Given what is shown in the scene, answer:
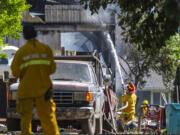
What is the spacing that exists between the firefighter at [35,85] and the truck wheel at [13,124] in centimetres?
394

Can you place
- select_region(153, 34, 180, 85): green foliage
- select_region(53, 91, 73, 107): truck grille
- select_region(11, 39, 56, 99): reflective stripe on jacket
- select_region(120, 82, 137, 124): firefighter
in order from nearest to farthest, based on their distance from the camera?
select_region(11, 39, 56, 99): reflective stripe on jacket → select_region(53, 91, 73, 107): truck grille → select_region(120, 82, 137, 124): firefighter → select_region(153, 34, 180, 85): green foliage

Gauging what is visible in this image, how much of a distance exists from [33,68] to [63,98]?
3601 millimetres

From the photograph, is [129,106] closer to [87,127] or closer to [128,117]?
[128,117]

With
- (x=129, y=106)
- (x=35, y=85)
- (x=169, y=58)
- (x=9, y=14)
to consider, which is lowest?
(x=129, y=106)

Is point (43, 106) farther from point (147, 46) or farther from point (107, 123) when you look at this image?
point (107, 123)

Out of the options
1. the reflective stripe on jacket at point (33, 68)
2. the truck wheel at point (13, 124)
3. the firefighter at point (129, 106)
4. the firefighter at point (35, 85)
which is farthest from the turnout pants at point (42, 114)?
the firefighter at point (129, 106)

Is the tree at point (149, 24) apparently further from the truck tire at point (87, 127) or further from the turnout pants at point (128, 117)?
the turnout pants at point (128, 117)

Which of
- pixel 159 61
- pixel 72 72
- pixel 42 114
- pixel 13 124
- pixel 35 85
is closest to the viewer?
pixel 42 114

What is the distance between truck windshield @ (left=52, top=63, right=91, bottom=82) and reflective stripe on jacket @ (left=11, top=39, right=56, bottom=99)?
407cm

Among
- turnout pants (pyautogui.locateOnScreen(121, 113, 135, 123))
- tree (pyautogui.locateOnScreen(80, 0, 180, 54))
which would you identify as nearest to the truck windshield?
tree (pyautogui.locateOnScreen(80, 0, 180, 54))

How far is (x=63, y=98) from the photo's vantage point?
36.6 feet

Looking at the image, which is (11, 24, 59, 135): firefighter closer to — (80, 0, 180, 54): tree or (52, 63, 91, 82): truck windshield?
(80, 0, 180, 54): tree

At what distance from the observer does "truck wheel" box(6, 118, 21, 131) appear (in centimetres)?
1152

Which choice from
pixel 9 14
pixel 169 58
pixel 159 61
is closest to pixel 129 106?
pixel 9 14
